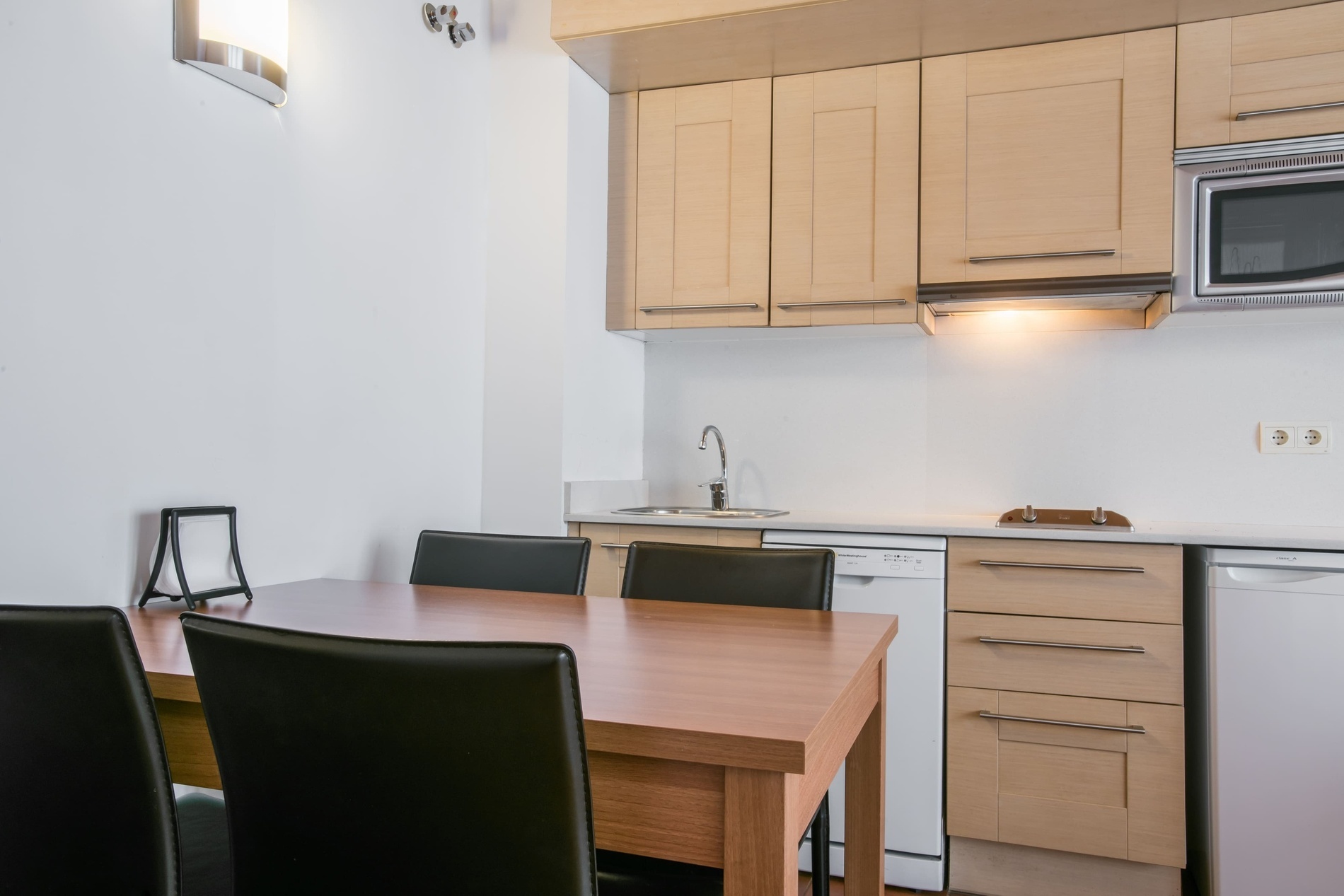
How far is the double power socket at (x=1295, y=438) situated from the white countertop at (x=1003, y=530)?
22 centimetres

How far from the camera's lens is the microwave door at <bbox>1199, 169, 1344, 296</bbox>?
2414mm

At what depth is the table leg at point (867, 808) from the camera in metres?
1.61

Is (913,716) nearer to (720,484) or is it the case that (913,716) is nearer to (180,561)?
(720,484)

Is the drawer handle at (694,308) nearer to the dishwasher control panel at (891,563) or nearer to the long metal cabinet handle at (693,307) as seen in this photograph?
the long metal cabinet handle at (693,307)

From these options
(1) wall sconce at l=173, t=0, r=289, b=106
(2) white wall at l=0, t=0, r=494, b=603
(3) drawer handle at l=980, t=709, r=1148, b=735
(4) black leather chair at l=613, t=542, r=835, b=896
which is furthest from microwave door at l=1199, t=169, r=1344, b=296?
(1) wall sconce at l=173, t=0, r=289, b=106

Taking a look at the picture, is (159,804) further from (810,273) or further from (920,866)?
(810,273)

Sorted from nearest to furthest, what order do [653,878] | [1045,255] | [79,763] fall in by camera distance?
1. [79,763]
2. [653,878]
3. [1045,255]

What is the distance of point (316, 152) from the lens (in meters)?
2.22

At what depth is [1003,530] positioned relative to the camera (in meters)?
2.42

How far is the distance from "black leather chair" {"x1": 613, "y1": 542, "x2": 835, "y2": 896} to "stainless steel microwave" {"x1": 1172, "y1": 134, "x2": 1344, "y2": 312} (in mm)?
1463

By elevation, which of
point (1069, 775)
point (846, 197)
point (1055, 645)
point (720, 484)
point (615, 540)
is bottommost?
point (1069, 775)

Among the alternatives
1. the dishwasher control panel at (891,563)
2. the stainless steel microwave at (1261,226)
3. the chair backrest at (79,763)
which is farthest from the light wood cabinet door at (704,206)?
the chair backrest at (79,763)

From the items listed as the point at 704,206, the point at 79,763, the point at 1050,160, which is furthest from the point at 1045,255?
the point at 79,763

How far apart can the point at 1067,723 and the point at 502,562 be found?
1467mm
